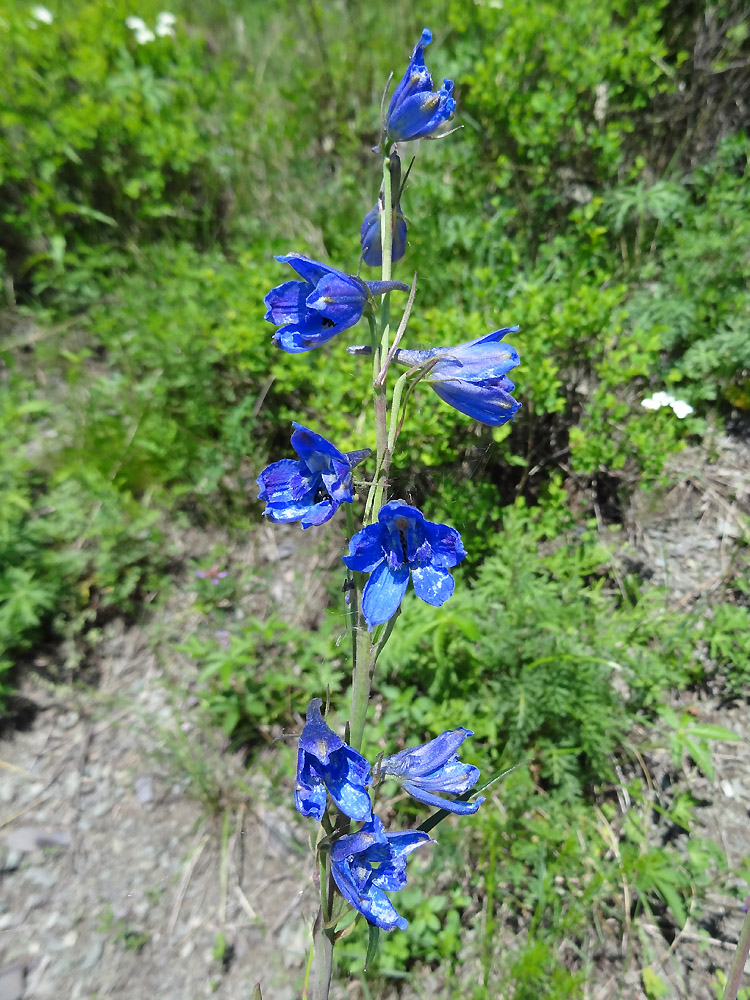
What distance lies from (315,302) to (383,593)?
0.59 m

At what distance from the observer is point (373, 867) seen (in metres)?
1.33

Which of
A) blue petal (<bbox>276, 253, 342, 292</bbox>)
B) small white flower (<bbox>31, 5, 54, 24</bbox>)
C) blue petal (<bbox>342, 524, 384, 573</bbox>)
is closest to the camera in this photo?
blue petal (<bbox>342, 524, 384, 573</bbox>)

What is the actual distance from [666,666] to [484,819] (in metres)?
0.93

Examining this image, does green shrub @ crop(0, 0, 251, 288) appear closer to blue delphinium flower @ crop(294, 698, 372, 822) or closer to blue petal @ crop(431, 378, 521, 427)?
blue petal @ crop(431, 378, 521, 427)

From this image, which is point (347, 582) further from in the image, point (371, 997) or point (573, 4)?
point (573, 4)

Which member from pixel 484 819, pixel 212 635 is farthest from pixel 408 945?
Result: pixel 212 635

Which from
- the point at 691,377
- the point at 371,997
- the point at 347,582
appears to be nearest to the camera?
the point at 347,582

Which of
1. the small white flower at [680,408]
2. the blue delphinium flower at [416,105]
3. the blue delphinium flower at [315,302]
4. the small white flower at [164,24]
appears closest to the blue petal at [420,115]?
the blue delphinium flower at [416,105]

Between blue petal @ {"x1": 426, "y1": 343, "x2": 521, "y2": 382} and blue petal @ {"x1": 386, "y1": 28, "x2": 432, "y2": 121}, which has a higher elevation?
blue petal @ {"x1": 386, "y1": 28, "x2": 432, "y2": 121}

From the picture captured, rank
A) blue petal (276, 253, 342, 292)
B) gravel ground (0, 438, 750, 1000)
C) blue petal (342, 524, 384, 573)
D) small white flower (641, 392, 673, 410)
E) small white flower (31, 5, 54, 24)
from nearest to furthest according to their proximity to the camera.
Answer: blue petal (342, 524, 384, 573) < blue petal (276, 253, 342, 292) < gravel ground (0, 438, 750, 1000) < small white flower (641, 392, 673, 410) < small white flower (31, 5, 54, 24)

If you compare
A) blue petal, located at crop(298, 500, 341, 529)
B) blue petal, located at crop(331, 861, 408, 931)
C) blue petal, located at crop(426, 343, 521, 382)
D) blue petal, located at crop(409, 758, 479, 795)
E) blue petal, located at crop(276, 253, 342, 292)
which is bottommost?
blue petal, located at crop(331, 861, 408, 931)

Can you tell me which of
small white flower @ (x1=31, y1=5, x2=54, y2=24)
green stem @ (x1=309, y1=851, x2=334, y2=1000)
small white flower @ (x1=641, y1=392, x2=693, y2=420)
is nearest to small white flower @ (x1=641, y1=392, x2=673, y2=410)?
small white flower @ (x1=641, y1=392, x2=693, y2=420)

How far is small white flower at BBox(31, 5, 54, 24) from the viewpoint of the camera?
508 cm

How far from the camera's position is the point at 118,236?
4.69m
